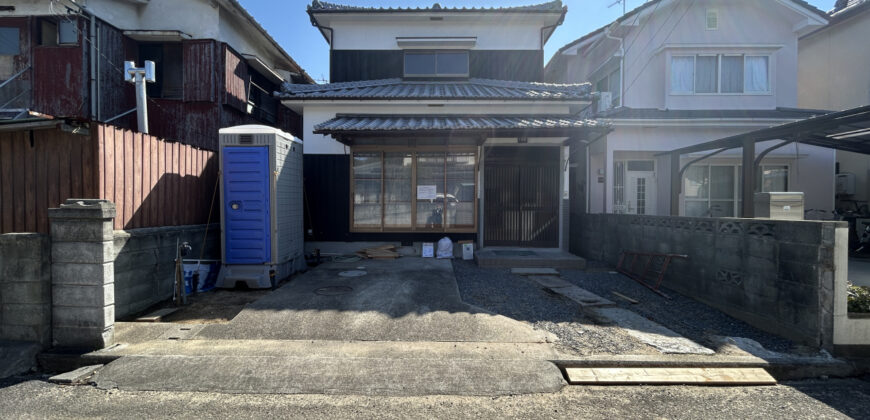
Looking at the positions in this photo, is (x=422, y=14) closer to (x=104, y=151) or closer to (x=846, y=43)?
(x=104, y=151)

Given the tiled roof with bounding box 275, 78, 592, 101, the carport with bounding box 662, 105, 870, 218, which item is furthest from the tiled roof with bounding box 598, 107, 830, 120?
the carport with bounding box 662, 105, 870, 218

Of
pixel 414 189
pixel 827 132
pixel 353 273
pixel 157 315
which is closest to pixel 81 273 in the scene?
pixel 157 315

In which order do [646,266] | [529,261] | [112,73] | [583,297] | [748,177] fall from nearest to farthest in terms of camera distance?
[583,297] < [748,177] < [646,266] < [529,261] < [112,73]

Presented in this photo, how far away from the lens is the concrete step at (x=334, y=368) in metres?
3.33

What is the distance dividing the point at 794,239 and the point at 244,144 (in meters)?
8.20

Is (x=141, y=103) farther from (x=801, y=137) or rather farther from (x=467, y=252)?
(x=801, y=137)

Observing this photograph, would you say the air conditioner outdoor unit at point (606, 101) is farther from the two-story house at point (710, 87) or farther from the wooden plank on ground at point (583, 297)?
the wooden plank on ground at point (583, 297)

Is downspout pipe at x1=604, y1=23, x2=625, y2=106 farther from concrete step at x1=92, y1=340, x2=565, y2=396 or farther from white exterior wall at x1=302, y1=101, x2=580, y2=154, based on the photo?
concrete step at x1=92, y1=340, x2=565, y2=396

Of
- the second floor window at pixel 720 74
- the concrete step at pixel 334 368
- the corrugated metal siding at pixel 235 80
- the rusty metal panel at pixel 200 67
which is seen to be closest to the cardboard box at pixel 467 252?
the concrete step at pixel 334 368

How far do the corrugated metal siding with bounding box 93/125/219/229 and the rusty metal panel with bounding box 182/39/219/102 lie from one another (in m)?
3.98

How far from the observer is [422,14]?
10.4 metres

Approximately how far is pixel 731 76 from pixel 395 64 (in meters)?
10.1

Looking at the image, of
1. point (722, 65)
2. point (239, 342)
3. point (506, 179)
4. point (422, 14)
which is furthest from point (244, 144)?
point (722, 65)

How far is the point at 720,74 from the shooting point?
10383mm
